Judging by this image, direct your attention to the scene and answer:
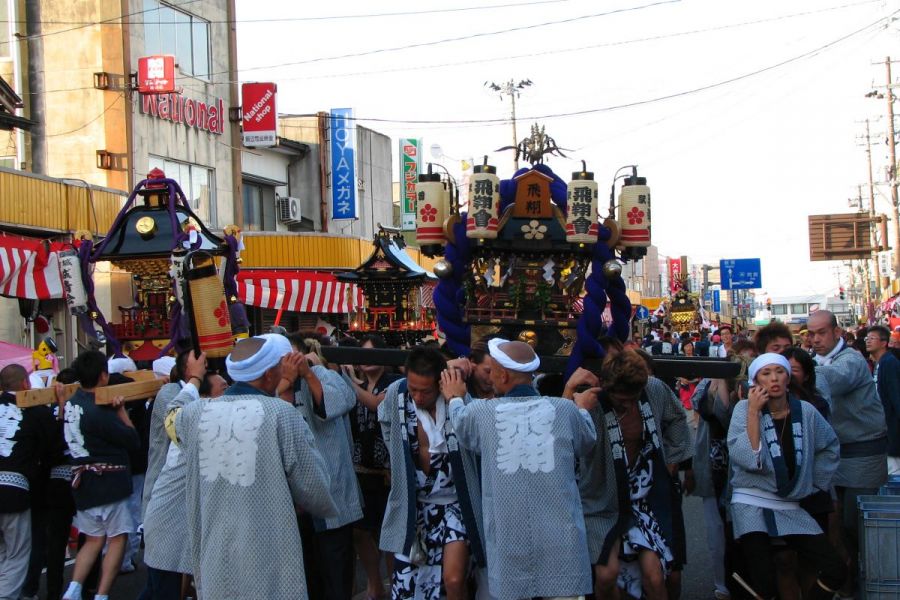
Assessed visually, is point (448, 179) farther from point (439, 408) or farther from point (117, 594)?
point (117, 594)

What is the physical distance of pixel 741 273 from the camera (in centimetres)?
4141

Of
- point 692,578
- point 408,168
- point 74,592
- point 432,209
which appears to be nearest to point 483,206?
point 432,209

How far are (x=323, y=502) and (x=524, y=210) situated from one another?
3.78m

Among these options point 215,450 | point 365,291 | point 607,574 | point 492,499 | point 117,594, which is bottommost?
point 117,594

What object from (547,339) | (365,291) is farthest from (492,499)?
(365,291)

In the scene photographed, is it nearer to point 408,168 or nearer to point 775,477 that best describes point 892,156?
point 408,168

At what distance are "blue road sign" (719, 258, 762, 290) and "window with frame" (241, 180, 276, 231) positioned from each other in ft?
62.3

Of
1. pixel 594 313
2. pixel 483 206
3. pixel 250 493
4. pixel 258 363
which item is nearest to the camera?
pixel 250 493

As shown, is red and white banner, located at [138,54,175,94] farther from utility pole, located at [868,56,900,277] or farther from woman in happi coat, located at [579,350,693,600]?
utility pole, located at [868,56,900,277]

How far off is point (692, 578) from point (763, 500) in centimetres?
260

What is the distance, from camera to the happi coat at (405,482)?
19.5 feet

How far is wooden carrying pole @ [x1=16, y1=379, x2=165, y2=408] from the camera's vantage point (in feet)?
22.6

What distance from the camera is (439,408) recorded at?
6.28 m

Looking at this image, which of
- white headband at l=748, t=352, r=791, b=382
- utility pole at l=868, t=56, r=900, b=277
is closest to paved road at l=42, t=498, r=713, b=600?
white headband at l=748, t=352, r=791, b=382
